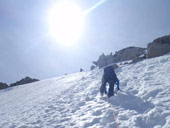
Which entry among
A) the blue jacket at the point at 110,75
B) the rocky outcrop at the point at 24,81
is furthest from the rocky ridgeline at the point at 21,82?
the blue jacket at the point at 110,75

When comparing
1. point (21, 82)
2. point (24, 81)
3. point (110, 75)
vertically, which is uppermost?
point (24, 81)

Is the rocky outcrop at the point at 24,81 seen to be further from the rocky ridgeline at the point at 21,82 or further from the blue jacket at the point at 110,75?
the blue jacket at the point at 110,75

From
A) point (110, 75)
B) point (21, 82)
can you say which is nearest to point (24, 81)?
point (21, 82)

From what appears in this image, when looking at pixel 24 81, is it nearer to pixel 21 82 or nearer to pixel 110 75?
pixel 21 82

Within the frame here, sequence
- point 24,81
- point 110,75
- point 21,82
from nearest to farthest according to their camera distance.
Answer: point 110,75, point 24,81, point 21,82

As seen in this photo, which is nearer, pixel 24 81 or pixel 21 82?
pixel 24 81

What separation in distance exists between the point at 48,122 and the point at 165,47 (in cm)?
1600

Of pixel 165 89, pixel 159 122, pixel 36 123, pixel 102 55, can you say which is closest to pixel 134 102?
pixel 165 89

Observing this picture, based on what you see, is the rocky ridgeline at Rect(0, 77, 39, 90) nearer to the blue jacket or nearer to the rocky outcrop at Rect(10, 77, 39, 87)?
the rocky outcrop at Rect(10, 77, 39, 87)

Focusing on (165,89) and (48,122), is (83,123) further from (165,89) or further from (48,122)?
(165,89)

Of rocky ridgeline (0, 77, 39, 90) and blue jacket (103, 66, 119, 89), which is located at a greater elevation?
rocky ridgeline (0, 77, 39, 90)

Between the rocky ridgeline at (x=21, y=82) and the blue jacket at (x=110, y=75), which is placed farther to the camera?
the rocky ridgeline at (x=21, y=82)

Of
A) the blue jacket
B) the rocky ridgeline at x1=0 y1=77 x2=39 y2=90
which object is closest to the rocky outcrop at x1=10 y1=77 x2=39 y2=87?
the rocky ridgeline at x1=0 y1=77 x2=39 y2=90

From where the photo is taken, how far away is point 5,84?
47531mm
